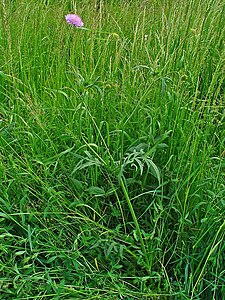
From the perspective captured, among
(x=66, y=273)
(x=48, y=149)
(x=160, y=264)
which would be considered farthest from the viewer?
(x=48, y=149)

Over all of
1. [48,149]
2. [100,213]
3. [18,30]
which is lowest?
[100,213]

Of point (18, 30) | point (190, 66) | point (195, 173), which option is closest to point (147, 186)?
point (195, 173)

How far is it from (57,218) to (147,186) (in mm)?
355

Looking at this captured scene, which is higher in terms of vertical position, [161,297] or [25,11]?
[25,11]

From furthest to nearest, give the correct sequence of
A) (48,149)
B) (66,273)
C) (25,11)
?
(25,11) < (48,149) < (66,273)

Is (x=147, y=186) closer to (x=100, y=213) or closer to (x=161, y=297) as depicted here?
(x=100, y=213)

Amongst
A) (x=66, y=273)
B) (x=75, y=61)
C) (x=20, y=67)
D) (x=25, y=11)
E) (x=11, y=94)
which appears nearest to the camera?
(x=66, y=273)

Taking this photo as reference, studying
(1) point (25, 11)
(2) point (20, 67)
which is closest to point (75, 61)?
(2) point (20, 67)

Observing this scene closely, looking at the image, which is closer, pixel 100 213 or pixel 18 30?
pixel 100 213

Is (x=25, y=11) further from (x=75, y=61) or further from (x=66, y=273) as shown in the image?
(x=66, y=273)

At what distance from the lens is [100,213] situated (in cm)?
179

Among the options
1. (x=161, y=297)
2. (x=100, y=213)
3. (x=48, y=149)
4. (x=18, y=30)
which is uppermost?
(x=18, y=30)

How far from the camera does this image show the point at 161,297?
1604 mm

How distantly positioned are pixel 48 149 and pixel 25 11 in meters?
1.24
